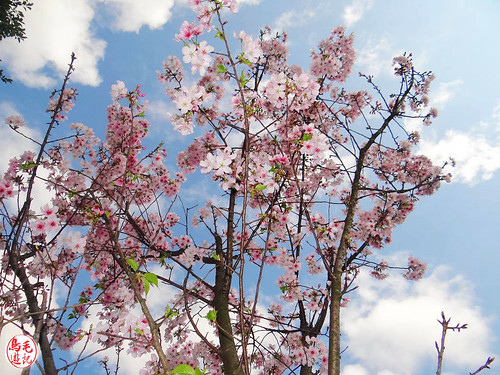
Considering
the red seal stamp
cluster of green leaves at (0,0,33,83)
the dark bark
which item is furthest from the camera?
cluster of green leaves at (0,0,33,83)

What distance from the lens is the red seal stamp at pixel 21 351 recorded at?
2.11 m

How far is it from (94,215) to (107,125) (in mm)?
2349

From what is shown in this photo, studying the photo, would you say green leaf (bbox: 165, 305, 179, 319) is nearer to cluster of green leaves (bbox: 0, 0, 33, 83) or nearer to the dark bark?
the dark bark

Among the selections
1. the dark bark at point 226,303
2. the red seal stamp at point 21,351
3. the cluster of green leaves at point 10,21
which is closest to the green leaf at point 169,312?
the red seal stamp at point 21,351

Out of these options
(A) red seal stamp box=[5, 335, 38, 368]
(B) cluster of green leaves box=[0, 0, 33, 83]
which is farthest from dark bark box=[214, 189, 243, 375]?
(B) cluster of green leaves box=[0, 0, 33, 83]

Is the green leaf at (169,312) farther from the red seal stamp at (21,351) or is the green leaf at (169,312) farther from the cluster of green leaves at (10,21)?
the cluster of green leaves at (10,21)

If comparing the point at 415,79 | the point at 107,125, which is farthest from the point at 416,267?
the point at 107,125

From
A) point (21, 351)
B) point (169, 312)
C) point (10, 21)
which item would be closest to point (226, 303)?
point (21, 351)

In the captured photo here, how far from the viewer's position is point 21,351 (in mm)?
2156

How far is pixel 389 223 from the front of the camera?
230 inches

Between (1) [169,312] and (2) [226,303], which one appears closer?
(1) [169,312]

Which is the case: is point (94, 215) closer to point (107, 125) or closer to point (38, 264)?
point (38, 264)

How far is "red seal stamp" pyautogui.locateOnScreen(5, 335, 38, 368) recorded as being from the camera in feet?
6.91

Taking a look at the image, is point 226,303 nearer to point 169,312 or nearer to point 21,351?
point 21,351
